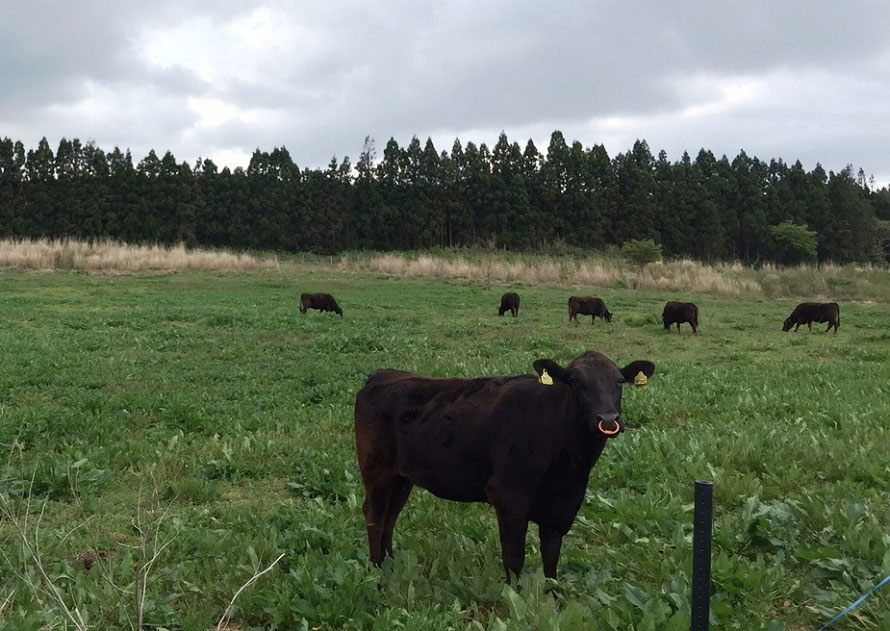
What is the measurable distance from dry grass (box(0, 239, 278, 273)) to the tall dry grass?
30.2 ft

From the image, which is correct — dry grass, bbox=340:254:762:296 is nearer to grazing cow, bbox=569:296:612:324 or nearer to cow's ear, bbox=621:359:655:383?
grazing cow, bbox=569:296:612:324

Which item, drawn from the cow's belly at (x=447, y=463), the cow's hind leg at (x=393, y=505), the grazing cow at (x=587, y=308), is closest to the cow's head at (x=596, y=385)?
the cow's belly at (x=447, y=463)

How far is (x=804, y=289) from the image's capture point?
35500 mm

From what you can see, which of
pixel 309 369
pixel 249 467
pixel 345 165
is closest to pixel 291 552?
pixel 249 467

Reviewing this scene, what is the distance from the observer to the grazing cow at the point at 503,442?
393 centimetres

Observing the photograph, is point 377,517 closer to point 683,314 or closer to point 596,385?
point 596,385

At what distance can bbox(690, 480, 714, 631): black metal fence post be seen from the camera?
2.63 metres

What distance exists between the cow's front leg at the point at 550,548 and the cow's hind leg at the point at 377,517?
A: 3.58 ft

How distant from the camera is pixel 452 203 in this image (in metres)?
70.4

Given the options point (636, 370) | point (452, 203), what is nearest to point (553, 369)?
point (636, 370)

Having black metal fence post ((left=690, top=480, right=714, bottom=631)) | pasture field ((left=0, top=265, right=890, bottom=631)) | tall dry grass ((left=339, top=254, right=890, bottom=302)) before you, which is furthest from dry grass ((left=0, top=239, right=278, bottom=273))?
black metal fence post ((left=690, top=480, right=714, bottom=631))

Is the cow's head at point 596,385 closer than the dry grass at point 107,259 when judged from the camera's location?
Yes

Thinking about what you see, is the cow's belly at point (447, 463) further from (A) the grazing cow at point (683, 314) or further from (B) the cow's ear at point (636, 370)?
(A) the grazing cow at point (683, 314)

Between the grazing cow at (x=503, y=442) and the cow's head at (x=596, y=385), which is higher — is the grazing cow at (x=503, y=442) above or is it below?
below
